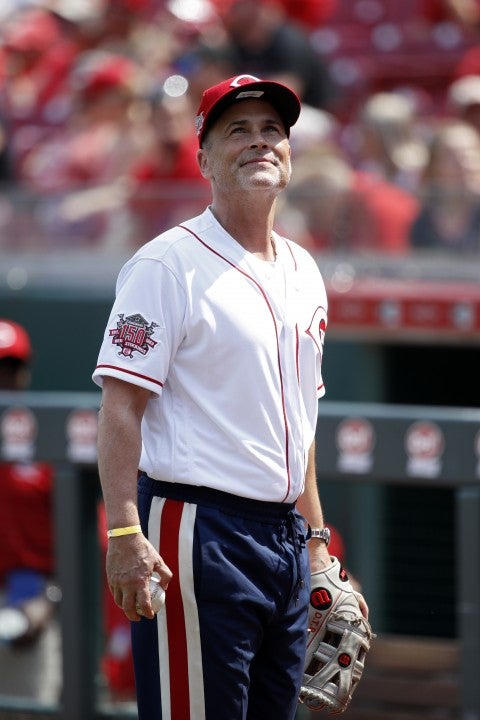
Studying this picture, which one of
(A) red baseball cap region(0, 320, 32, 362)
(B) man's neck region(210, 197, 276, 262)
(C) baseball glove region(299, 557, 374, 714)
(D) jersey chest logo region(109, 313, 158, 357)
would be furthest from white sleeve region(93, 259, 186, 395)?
(A) red baseball cap region(0, 320, 32, 362)

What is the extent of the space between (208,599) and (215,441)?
12.0 inches

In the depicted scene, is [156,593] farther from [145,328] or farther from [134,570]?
[145,328]

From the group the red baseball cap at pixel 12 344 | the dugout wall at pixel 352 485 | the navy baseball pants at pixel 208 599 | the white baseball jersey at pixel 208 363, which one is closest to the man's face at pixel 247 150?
the white baseball jersey at pixel 208 363

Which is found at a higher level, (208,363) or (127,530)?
(208,363)

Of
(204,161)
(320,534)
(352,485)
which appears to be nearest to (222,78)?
(352,485)

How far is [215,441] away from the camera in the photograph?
269cm

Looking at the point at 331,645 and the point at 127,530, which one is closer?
the point at 127,530

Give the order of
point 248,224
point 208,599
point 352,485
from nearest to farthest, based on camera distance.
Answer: point 208,599
point 248,224
point 352,485

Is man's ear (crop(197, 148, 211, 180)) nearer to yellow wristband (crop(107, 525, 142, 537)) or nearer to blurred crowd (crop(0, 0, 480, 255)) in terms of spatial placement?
yellow wristband (crop(107, 525, 142, 537))

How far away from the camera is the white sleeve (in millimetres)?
2619

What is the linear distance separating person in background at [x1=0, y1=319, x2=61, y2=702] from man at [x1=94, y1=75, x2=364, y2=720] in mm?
1957

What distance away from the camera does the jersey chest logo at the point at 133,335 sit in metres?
2.62

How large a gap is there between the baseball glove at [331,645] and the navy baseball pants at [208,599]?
0.81 feet

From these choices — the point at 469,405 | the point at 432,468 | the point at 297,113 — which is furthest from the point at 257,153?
the point at 469,405
